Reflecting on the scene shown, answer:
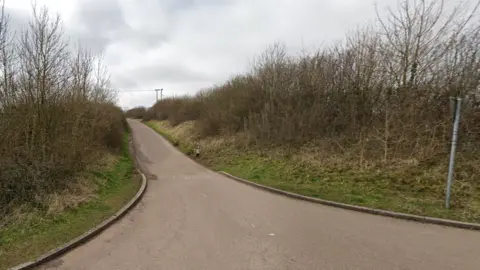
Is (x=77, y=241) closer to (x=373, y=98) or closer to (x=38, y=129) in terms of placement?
(x=38, y=129)

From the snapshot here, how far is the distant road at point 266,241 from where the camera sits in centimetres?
470

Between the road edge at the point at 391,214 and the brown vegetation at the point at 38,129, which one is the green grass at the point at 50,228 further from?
the road edge at the point at 391,214

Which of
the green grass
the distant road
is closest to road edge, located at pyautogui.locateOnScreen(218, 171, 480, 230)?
the distant road

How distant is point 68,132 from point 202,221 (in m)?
8.18

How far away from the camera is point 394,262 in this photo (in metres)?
4.67

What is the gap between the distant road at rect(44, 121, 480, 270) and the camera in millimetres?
4703

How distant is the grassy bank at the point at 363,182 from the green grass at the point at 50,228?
20.4ft

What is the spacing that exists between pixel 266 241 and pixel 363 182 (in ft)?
21.6

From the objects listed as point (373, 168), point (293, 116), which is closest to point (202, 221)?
point (373, 168)

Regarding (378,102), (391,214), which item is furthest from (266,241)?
(378,102)

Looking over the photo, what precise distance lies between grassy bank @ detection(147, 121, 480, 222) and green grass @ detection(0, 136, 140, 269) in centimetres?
621

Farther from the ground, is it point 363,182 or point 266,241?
point 363,182

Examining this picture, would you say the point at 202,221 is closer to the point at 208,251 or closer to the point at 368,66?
the point at 208,251

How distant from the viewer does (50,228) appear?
6465mm
